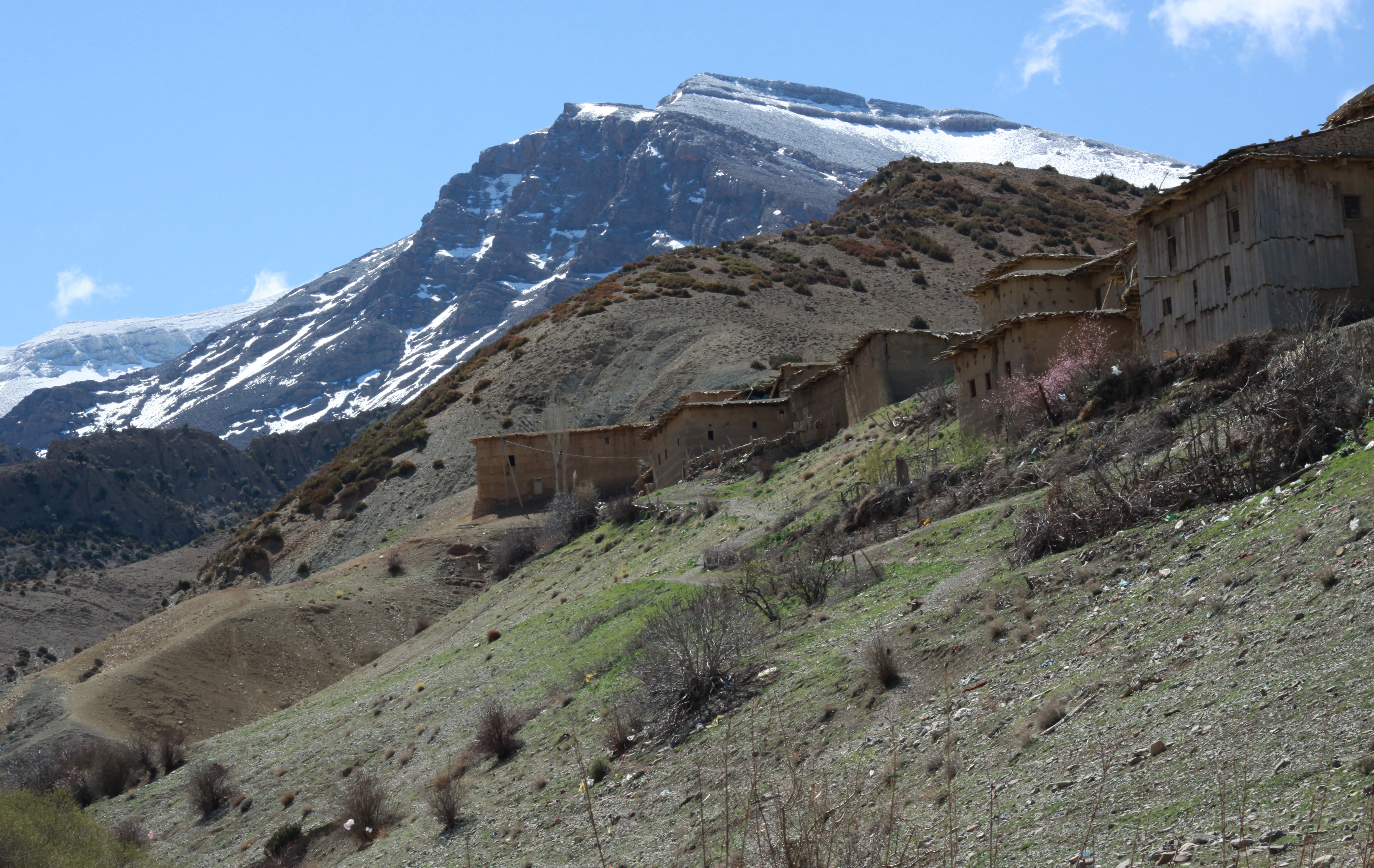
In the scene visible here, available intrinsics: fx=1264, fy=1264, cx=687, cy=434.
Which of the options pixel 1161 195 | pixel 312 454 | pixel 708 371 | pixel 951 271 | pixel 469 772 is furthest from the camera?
→ pixel 312 454

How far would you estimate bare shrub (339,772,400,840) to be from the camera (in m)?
17.3

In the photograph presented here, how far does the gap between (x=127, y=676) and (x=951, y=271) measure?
2115 inches

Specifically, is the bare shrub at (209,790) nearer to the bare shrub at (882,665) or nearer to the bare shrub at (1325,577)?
the bare shrub at (882,665)

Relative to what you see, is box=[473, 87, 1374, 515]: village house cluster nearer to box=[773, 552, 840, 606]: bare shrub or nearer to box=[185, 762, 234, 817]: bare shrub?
box=[773, 552, 840, 606]: bare shrub

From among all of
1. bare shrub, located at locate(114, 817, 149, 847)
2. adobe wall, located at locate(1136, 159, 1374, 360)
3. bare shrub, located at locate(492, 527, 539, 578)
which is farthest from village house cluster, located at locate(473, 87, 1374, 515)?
bare shrub, located at locate(114, 817, 149, 847)

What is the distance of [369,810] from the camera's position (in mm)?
17500

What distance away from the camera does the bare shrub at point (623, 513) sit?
3506cm

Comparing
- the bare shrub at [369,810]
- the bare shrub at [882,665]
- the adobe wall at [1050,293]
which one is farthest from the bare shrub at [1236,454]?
the adobe wall at [1050,293]

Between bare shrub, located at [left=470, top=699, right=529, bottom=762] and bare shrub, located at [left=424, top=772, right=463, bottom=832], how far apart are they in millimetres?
665

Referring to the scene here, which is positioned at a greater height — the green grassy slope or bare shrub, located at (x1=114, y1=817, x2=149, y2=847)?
the green grassy slope

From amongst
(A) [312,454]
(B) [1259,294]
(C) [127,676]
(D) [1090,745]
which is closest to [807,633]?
(D) [1090,745]

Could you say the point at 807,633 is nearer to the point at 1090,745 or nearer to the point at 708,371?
the point at 1090,745

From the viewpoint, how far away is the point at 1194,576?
1232 centimetres

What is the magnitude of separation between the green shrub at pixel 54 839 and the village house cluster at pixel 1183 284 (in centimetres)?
1704
